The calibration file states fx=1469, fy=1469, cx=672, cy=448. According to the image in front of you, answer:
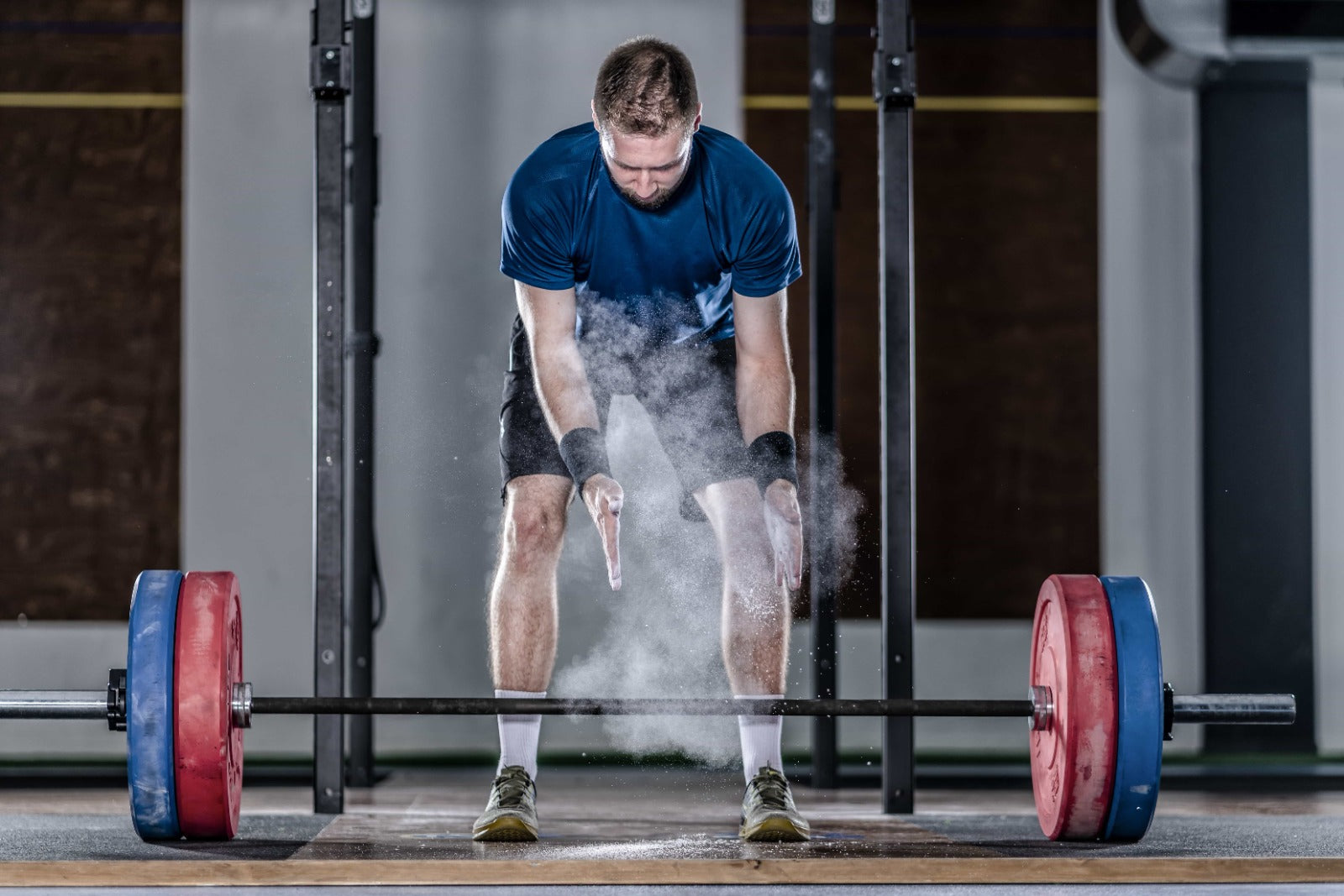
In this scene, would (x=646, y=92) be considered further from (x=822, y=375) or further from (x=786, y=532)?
(x=822, y=375)

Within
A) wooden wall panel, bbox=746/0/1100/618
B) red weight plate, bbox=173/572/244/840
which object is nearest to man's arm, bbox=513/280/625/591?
red weight plate, bbox=173/572/244/840

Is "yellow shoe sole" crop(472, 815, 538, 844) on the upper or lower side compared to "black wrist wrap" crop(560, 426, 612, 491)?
lower

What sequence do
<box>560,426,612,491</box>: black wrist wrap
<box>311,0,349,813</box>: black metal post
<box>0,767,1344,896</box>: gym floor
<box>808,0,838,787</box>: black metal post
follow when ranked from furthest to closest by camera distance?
<box>808,0,838,787</box>: black metal post
<box>311,0,349,813</box>: black metal post
<box>560,426,612,491</box>: black wrist wrap
<box>0,767,1344,896</box>: gym floor

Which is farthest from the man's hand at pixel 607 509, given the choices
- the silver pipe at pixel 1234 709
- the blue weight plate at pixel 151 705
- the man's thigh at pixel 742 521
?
the silver pipe at pixel 1234 709

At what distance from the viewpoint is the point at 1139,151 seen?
13.6ft

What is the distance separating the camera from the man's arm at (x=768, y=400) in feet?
8.49

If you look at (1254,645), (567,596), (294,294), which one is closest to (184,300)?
(294,294)

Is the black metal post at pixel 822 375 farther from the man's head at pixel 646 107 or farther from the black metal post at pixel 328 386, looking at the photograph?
the black metal post at pixel 328 386

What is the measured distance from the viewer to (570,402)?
2.54m

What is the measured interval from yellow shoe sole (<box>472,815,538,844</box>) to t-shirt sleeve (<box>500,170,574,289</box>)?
93cm

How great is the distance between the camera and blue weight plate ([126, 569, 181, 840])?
222 cm

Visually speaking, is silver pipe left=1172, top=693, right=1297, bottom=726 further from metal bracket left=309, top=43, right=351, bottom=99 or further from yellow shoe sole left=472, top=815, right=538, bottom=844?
metal bracket left=309, top=43, right=351, bottom=99

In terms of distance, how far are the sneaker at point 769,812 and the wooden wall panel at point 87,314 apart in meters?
2.19

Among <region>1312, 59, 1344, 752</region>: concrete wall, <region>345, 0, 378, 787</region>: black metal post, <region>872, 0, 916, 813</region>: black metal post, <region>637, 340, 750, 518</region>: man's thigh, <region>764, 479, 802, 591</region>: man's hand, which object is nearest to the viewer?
<region>764, 479, 802, 591</region>: man's hand
